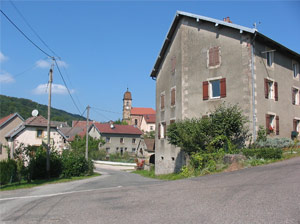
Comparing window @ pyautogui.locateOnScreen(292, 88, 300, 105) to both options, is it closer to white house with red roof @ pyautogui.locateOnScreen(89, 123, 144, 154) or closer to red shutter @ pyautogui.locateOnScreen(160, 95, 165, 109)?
red shutter @ pyautogui.locateOnScreen(160, 95, 165, 109)

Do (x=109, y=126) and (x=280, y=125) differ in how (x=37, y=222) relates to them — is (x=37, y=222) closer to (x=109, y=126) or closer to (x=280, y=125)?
(x=280, y=125)

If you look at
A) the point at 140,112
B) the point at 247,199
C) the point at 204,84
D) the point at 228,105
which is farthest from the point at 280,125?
the point at 140,112

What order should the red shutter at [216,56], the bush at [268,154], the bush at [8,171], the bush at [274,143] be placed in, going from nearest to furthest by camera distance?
the bush at [268,154] → the bush at [274,143] → the bush at [8,171] → the red shutter at [216,56]

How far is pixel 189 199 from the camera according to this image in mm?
7840

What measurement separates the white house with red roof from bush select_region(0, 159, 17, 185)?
40090 millimetres

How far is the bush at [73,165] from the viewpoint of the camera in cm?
2230

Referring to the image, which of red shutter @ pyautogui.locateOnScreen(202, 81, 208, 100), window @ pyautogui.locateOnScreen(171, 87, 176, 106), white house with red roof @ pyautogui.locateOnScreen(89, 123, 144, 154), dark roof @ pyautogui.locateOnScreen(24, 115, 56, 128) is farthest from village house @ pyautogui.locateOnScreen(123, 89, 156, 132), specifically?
red shutter @ pyautogui.locateOnScreen(202, 81, 208, 100)

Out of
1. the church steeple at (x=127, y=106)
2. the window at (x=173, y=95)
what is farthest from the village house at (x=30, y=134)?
the church steeple at (x=127, y=106)

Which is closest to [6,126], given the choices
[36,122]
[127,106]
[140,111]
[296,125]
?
[36,122]

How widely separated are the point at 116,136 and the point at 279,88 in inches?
1787

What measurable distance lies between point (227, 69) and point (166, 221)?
48.0 ft

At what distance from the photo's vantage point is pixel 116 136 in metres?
61.9

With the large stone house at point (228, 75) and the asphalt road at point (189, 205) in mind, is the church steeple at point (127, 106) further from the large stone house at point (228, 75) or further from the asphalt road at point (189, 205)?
the asphalt road at point (189, 205)

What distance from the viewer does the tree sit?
16859 millimetres
